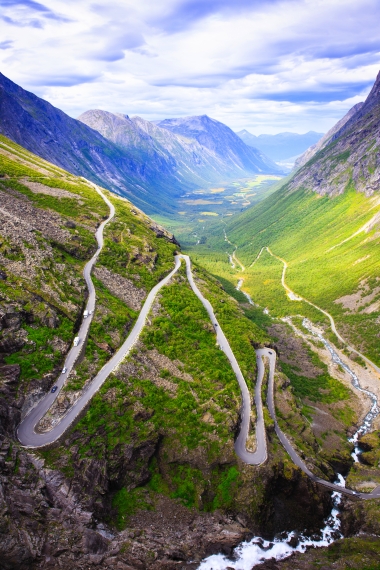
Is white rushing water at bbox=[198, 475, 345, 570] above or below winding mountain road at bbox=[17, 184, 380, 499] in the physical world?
below

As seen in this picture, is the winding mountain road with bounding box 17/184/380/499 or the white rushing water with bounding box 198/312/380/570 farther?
the winding mountain road with bounding box 17/184/380/499

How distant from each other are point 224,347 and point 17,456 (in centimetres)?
4863

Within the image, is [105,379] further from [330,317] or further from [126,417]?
[330,317]

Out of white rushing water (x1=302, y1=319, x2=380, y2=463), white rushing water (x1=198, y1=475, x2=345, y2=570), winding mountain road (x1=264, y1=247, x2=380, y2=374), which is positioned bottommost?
white rushing water (x1=198, y1=475, x2=345, y2=570)

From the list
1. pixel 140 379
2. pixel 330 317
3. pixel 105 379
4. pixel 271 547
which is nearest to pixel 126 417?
pixel 105 379

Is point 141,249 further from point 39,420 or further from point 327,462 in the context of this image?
point 327,462

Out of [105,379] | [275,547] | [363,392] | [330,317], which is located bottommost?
[275,547]

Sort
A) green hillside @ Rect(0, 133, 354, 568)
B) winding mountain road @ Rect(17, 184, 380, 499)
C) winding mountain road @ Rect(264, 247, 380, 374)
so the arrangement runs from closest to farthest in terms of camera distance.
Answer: green hillside @ Rect(0, 133, 354, 568) → winding mountain road @ Rect(17, 184, 380, 499) → winding mountain road @ Rect(264, 247, 380, 374)

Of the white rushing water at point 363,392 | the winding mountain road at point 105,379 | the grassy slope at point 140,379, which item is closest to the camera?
the winding mountain road at point 105,379

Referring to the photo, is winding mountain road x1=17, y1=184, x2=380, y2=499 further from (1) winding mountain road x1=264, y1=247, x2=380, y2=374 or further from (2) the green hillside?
(1) winding mountain road x1=264, y1=247, x2=380, y2=374

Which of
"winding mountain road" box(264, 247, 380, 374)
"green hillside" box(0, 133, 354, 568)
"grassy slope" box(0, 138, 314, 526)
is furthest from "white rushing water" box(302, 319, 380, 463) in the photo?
"grassy slope" box(0, 138, 314, 526)

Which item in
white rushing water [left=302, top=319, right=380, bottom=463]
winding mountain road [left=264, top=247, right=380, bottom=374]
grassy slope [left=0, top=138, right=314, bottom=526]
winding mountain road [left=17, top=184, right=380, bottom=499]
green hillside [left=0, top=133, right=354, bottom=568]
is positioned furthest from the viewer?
winding mountain road [left=264, top=247, right=380, bottom=374]

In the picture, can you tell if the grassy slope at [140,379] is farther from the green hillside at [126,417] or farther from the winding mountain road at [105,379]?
the winding mountain road at [105,379]

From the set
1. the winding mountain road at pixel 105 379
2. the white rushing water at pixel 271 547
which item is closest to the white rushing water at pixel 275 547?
the white rushing water at pixel 271 547
